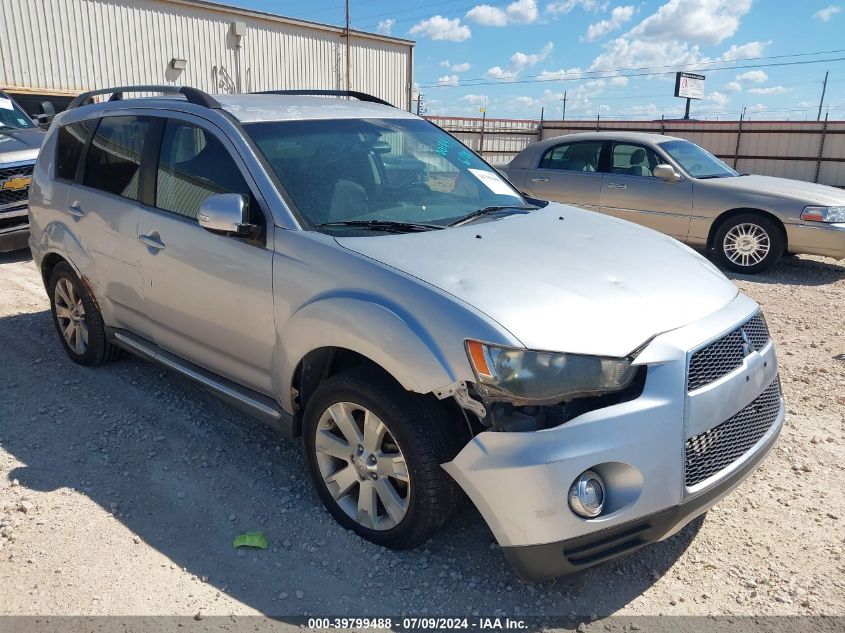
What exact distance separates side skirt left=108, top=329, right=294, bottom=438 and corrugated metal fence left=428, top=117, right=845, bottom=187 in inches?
699

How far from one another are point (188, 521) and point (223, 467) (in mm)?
478

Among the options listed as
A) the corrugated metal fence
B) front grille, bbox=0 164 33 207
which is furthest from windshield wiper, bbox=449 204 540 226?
the corrugated metal fence

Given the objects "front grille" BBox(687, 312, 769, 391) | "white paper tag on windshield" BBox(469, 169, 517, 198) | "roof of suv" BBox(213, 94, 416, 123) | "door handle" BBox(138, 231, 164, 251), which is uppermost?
"roof of suv" BBox(213, 94, 416, 123)

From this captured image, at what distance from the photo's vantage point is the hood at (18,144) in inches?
319

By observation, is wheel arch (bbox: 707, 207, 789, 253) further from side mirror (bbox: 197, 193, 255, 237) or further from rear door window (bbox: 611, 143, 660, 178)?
side mirror (bbox: 197, 193, 255, 237)

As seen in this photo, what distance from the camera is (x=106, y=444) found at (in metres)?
3.81

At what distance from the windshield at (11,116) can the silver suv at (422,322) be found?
592cm

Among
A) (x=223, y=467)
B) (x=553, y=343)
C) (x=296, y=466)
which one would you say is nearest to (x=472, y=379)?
(x=553, y=343)

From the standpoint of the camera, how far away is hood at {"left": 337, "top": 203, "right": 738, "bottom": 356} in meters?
2.45

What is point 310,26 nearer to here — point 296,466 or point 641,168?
point 641,168

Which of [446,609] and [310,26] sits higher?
[310,26]

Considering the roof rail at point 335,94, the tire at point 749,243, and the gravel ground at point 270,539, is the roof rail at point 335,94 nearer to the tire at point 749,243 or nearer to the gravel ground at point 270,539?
the gravel ground at point 270,539

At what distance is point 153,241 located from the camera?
3.78m

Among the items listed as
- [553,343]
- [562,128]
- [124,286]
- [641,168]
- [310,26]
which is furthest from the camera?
[562,128]
